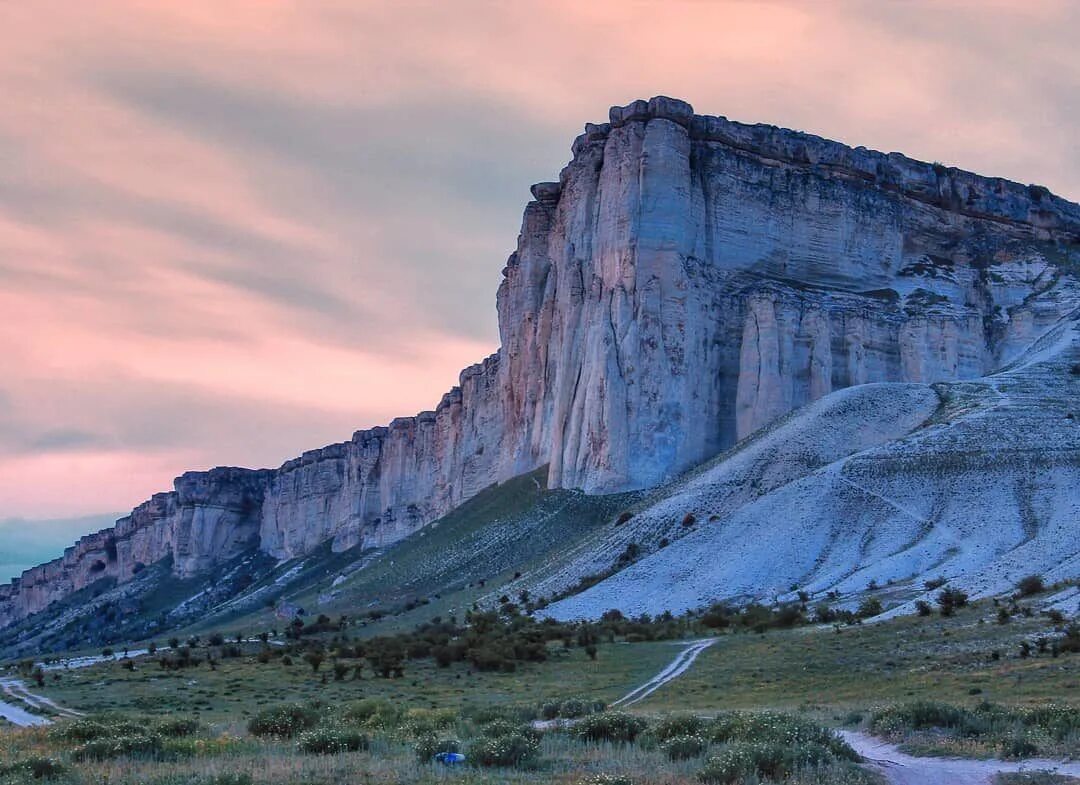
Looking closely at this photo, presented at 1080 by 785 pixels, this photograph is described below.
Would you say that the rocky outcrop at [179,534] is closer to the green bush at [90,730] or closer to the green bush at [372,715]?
the green bush at [372,715]

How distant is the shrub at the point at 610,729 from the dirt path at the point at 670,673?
8139mm

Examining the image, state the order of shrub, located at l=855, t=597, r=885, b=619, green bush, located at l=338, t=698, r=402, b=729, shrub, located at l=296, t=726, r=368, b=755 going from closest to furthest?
shrub, located at l=296, t=726, r=368, b=755, green bush, located at l=338, t=698, r=402, b=729, shrub, located at l=855, t=597, r=885, b=619

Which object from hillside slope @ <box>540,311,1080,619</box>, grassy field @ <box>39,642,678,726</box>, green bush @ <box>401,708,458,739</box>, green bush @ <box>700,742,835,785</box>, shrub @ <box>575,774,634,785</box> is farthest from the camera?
hillside slope @ <box>540,311,1080,619</box>

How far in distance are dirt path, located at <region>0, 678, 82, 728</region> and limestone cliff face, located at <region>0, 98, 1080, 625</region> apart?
39.6 metres

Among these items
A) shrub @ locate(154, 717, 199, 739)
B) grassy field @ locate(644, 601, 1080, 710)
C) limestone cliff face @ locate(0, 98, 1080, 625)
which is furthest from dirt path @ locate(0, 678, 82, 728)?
limestone cliff face @ locate(0, 98, 1080, 625)

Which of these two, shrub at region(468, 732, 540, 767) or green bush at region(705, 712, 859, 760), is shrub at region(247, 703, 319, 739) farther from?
green bush at region(705, 712, 859, 760)

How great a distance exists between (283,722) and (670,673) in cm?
1337

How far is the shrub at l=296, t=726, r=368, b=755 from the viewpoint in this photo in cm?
1695

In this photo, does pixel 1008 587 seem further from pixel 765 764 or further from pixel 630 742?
pixel 765 764

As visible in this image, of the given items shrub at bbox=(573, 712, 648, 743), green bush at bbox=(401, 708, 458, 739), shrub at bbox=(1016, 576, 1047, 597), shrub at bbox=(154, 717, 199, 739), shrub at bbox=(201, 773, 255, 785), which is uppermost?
shrub at bbox=(1016, 576, 1047, 597)

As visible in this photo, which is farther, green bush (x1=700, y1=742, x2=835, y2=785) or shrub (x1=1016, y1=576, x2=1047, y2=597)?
shrub (x1=1016, y1=576, x2=1047, y2=597)

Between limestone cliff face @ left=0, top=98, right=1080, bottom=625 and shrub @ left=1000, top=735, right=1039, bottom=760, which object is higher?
limestone cliff face @ left=0, top=98, right=1080, bottom=625

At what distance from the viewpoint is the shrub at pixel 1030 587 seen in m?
35.2

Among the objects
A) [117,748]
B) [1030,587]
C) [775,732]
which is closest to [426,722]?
[117,748]
